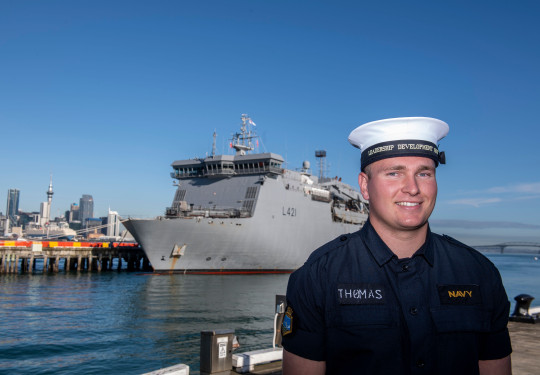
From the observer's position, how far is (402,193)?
6.60ft

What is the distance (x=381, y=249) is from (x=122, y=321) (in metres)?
19.3

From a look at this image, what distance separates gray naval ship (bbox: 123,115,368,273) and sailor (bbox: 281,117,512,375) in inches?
1254

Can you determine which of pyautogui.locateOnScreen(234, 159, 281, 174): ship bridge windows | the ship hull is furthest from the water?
pyautogui.locateOnScreen(234, 159, 281, 174): ship bridge windows

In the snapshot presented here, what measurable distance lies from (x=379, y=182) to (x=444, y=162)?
1.41 feet

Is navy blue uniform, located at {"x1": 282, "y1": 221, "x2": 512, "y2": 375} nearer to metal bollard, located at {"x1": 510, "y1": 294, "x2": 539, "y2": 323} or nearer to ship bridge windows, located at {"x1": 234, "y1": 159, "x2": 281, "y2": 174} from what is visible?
metal bollard, located at {"x1": 510, "y1": 294, "x2": 539, "y2": 323}

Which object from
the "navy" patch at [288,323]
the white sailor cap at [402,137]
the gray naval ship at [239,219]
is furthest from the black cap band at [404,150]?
the gray naval ship at [239,219]

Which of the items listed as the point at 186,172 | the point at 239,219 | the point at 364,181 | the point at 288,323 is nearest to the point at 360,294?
the point at 288,323

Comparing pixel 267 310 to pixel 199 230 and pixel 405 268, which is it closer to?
pixel 199 230

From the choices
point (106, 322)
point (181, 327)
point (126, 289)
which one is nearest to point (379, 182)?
point (181, 327)

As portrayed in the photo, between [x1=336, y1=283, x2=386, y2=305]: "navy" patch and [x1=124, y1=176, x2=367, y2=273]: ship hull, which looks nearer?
[x1=336, y1=283, x2=386, y2=305]: "navy" patch

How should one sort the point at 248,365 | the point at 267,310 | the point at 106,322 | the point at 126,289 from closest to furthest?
the point at 248,365 < the point at 106,322 < the point at 267,310 < the point at 126,289

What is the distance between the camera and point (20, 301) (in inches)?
920

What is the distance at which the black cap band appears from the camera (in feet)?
6.79

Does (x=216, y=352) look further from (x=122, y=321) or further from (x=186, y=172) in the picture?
(x=186, y=172)
